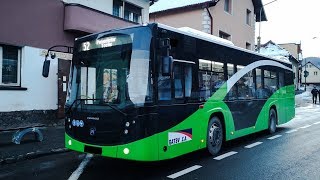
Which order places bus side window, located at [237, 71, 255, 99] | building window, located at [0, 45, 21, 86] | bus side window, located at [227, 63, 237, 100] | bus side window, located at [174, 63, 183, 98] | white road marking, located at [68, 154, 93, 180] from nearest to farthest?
white road marking, located at [68, 154, 93, 180], bus side window, located at [174, 63, 183, 98], bus side window, located at [227, 63, 237, 100], bus side window, located at [237, 71, 255, 99], building window, located at [0, 45, 21, 86]

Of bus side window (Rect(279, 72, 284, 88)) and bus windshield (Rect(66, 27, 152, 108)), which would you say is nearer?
bus windshield (Rect(66, 27, 152, 108))

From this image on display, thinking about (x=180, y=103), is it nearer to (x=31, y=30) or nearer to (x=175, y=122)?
(x=175, y=122)

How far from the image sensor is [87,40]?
24.1ft

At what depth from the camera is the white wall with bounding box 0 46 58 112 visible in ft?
40.5

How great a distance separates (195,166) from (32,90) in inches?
312

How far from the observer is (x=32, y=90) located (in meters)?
13.1

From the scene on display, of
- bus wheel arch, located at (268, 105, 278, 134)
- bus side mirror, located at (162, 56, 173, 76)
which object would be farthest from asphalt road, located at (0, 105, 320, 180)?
bus wheel arch, located at (268, 105, 278, 134)

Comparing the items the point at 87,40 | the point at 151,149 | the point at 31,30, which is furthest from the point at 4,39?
the point at 151,149

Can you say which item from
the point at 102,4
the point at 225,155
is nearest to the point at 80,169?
the point at 225,155

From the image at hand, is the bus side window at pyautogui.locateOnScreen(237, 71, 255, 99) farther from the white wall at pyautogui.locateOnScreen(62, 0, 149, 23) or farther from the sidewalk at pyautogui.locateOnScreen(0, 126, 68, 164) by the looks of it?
the white wall at pyautogui.locateOnScreen(62, 0, 149, 23)

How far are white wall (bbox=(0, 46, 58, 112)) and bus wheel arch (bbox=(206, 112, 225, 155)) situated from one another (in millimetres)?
7374

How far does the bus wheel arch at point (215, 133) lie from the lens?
8.46 meters

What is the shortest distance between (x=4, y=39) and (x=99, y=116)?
7.07 meters

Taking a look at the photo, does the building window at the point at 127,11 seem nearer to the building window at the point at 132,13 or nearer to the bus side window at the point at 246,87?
the building window at the point at 132,13
